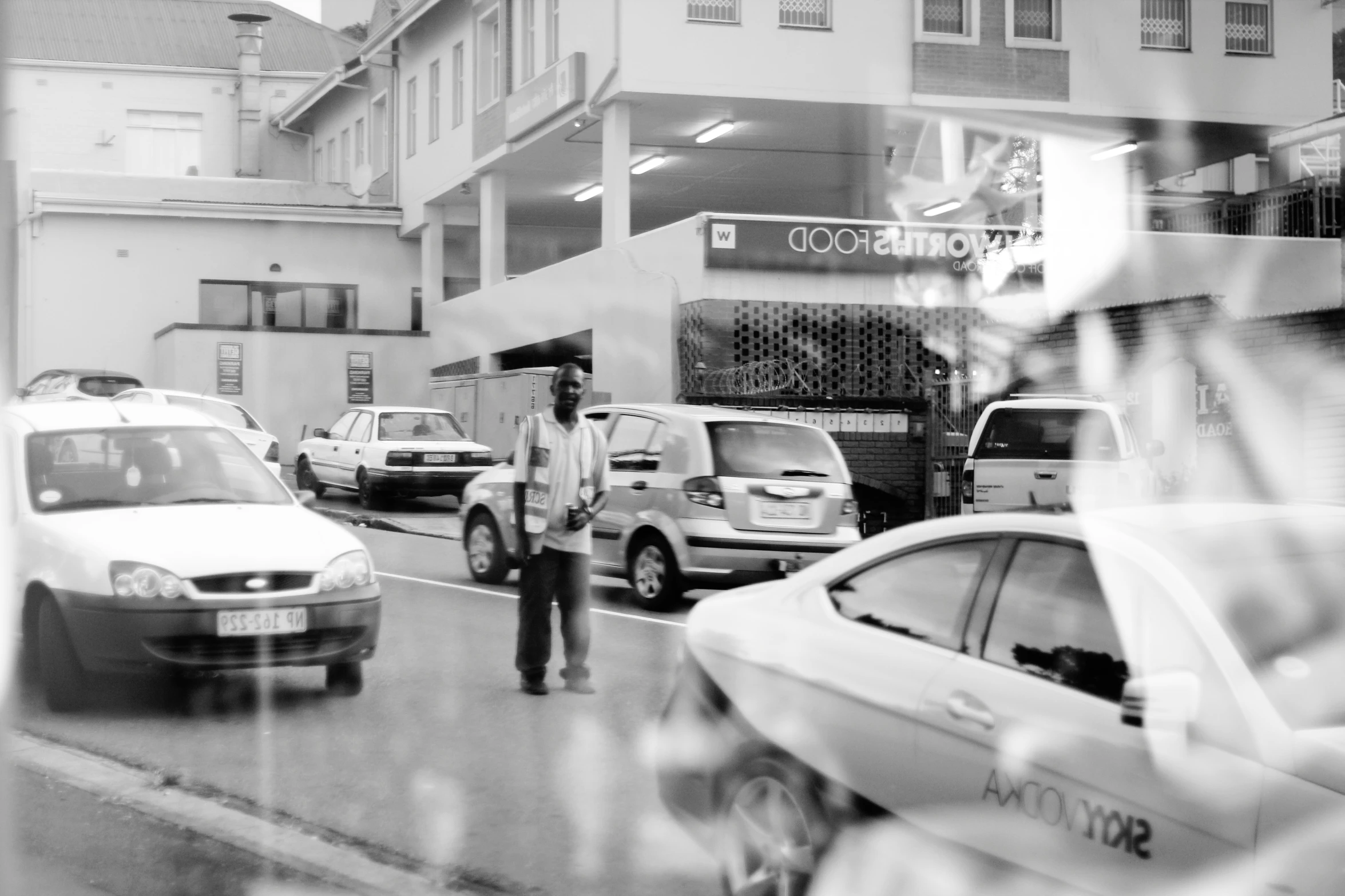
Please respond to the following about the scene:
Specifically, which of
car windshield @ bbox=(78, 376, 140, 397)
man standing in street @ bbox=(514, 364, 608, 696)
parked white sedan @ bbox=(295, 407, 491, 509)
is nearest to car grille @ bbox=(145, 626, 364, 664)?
man standing in street @ bbox=(514, 364, 608, 696)

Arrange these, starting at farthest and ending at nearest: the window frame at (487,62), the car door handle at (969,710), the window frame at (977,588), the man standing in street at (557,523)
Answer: the window frame at (487,62)
the man standing in street at (557,523)
the window frame at (977,588)
the car door handle at (969,710)

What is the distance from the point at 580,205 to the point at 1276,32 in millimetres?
15595

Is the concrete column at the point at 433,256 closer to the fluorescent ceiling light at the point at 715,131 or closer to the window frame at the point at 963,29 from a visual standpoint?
the fluorescent ceiling light at the point at 715,131

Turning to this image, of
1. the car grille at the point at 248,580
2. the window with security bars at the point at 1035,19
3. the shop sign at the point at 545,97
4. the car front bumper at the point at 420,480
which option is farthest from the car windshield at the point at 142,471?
the window with security bars at the point at 1035,19

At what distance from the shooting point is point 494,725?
27.0 feet

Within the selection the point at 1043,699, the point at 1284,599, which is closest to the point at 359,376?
the point at 1043,699

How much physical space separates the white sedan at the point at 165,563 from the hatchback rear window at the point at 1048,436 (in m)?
9.35

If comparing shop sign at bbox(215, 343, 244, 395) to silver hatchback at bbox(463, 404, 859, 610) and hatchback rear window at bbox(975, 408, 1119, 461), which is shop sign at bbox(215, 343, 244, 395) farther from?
silver hatchback at bbox(463, 404, 859, 610)

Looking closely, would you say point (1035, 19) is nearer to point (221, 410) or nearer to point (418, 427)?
point (418, 427)

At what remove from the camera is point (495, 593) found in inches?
541

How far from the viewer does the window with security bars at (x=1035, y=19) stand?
27453mm

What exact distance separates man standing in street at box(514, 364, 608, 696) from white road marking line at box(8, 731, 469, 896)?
8.01 feet

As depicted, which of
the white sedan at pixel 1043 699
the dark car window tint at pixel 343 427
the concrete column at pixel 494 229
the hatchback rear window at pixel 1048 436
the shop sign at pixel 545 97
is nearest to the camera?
the white sedan at pixel 1043 699

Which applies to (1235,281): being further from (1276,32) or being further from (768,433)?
(768,433)
